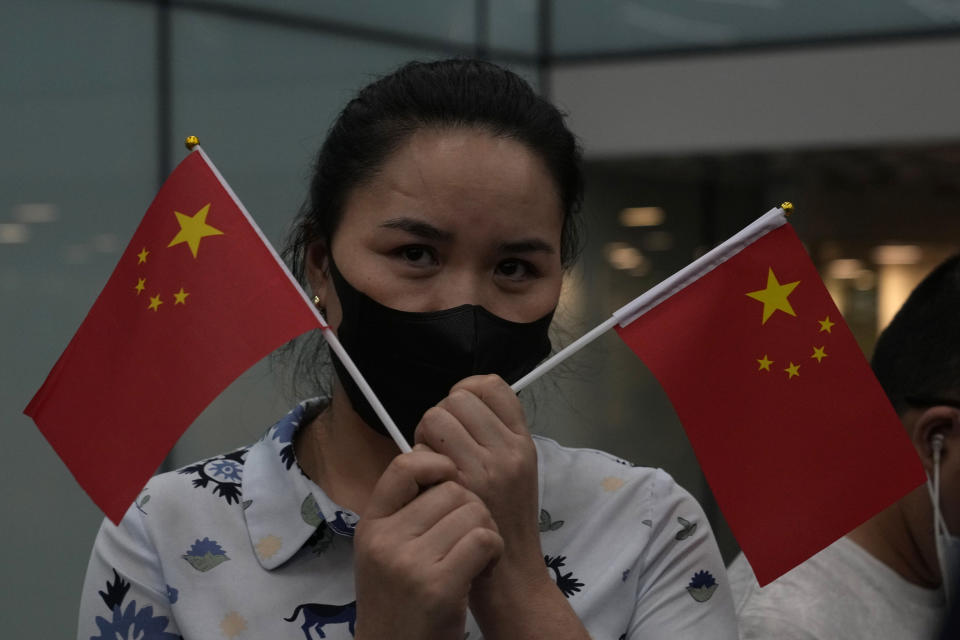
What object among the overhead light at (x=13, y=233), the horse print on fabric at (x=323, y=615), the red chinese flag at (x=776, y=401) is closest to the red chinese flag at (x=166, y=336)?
the horse print on fabric at (x=323, y=615)

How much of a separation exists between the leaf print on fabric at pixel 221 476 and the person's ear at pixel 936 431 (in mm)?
1255

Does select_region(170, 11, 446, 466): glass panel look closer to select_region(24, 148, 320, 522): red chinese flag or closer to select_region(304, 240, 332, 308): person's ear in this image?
select_region(304, 240, 332, 308): person's ear

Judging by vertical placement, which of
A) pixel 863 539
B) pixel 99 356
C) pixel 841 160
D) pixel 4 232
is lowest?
pixel 863 539

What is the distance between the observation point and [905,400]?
2619 millimetres

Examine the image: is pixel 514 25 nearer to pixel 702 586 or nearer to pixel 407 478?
pixel 702 586

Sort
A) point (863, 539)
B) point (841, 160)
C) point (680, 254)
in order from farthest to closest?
1. point (680, 254)
2. point (841, 160)
3. point (863, 539)

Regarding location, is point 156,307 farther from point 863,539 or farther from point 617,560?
point 863,539

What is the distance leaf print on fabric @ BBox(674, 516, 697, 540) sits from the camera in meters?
2.05

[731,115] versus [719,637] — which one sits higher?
[731,115]

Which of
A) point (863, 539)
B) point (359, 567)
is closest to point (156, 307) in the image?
point (359, 567)

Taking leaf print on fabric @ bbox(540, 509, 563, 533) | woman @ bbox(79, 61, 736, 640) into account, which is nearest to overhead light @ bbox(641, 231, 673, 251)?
woman @ bbox(79, 61, 736, 640)

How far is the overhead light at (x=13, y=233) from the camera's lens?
A: 4699 millimetres

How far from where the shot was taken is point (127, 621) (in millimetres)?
1915

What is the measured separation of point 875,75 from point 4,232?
177 inches
